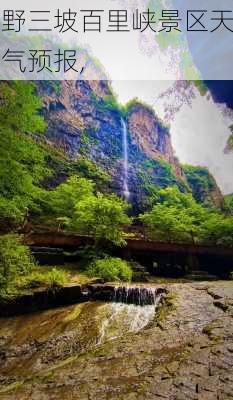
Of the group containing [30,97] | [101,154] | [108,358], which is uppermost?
[101,154]

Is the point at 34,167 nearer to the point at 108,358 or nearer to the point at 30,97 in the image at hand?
the point at 30,97

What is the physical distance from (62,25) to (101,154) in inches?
1236

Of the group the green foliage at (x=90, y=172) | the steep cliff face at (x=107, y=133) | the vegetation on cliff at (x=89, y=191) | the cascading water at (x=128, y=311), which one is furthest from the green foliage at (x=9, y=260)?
the steep cliff face at (x=107, y=133)

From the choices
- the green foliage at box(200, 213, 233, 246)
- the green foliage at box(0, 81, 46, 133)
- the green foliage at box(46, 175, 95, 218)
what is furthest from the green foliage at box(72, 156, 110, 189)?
the green foliage at box(0, 81, 46, 133)

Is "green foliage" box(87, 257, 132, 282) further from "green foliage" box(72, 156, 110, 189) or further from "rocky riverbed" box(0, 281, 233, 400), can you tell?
"green foliage" box(72, 156, 110, 189)

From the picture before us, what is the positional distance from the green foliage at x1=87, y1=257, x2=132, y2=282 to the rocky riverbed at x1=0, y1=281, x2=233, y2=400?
11.7 feet

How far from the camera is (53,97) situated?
41312 millimetres

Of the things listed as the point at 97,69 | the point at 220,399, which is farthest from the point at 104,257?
the point at 97,69

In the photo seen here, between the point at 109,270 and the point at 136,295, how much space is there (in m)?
2.78

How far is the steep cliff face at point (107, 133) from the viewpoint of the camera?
130ft

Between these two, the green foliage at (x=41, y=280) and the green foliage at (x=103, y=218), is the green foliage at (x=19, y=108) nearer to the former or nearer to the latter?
the green foliage at (x=41, y=280)

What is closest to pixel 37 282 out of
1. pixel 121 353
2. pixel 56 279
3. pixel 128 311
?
pixel 56 279

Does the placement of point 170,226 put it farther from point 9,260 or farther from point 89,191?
point 9,260

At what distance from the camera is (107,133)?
4622cm
